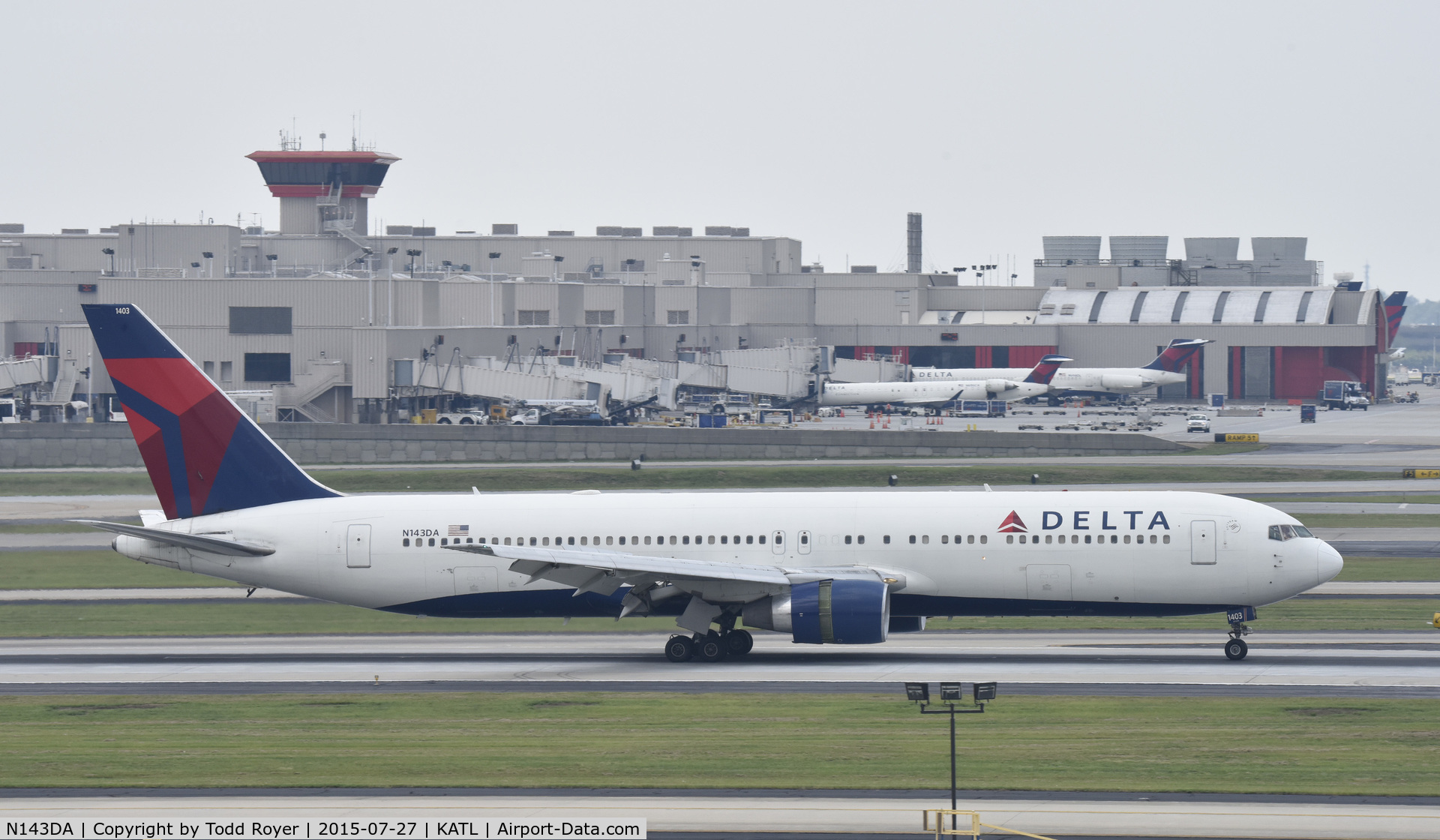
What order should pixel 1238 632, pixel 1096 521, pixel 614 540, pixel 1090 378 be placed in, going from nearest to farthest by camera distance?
1. pixel 1238 632
2. pixel 1096 521
3. pixel 614 540
4. pixel 1090 378

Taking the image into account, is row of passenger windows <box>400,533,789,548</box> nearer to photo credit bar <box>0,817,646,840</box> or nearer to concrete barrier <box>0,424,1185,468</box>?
photo credit bar <box>0,817,646,840</box>

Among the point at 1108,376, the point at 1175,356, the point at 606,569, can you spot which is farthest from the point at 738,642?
the point at 1175,356

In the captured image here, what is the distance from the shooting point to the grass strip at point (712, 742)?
26.5m

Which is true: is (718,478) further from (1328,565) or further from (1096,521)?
(1328,565)

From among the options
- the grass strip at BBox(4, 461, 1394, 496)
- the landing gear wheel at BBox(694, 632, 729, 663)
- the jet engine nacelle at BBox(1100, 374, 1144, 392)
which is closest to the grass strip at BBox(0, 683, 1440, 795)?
the landing gear wheel at BBox(694, 632, 729, 663)

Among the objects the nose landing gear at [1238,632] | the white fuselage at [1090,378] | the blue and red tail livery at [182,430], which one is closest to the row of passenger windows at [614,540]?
the blue and red tail livery at [182,430]

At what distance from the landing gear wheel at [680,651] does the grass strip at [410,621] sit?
339 centimetres

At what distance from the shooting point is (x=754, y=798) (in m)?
25.2

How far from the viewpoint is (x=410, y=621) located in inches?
1912

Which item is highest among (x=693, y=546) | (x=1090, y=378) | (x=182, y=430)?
(x=1090, y=378)

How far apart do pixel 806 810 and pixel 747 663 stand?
15.3 m

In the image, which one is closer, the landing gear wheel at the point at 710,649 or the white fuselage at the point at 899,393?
the landing gear wheel at the point at 710,649

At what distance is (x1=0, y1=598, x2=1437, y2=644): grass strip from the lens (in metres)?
44.6

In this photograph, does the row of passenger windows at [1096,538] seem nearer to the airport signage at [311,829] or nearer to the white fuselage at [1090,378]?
the airport signage at [311,829]
